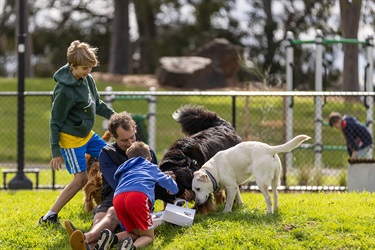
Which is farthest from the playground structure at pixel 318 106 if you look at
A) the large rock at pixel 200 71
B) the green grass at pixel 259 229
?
the large rock at pixel 200 71

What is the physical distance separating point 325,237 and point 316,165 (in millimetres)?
5534

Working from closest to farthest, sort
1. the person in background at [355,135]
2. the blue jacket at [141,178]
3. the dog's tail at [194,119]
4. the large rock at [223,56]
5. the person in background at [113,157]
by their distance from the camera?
1. the blue jacket at [141,178]
2. the person in background at [113,157]
3. the dog's tail at [194,119]
4. the person in background at [355,135]
5. the large rock at [223,56]

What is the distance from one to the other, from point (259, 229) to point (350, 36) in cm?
1725

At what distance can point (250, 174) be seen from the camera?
768cm

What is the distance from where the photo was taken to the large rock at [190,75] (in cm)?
2347

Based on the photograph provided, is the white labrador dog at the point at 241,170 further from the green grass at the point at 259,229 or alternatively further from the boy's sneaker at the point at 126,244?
the boy's sneaker at the point at 126,244

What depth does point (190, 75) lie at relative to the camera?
23391 millimetres

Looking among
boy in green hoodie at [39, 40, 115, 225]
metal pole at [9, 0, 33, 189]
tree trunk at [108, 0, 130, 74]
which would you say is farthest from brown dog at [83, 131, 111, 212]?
tree trunk at [108, 0, 130, 74]

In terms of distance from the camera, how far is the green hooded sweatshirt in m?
7.52

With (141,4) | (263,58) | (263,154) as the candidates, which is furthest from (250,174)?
(263,58)

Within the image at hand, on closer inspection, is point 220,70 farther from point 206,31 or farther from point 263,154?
point 263,154

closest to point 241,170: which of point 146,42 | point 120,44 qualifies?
point 120,44

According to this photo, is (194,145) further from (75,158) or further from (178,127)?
(178,127)

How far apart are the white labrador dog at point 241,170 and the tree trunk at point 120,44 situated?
20.9m
